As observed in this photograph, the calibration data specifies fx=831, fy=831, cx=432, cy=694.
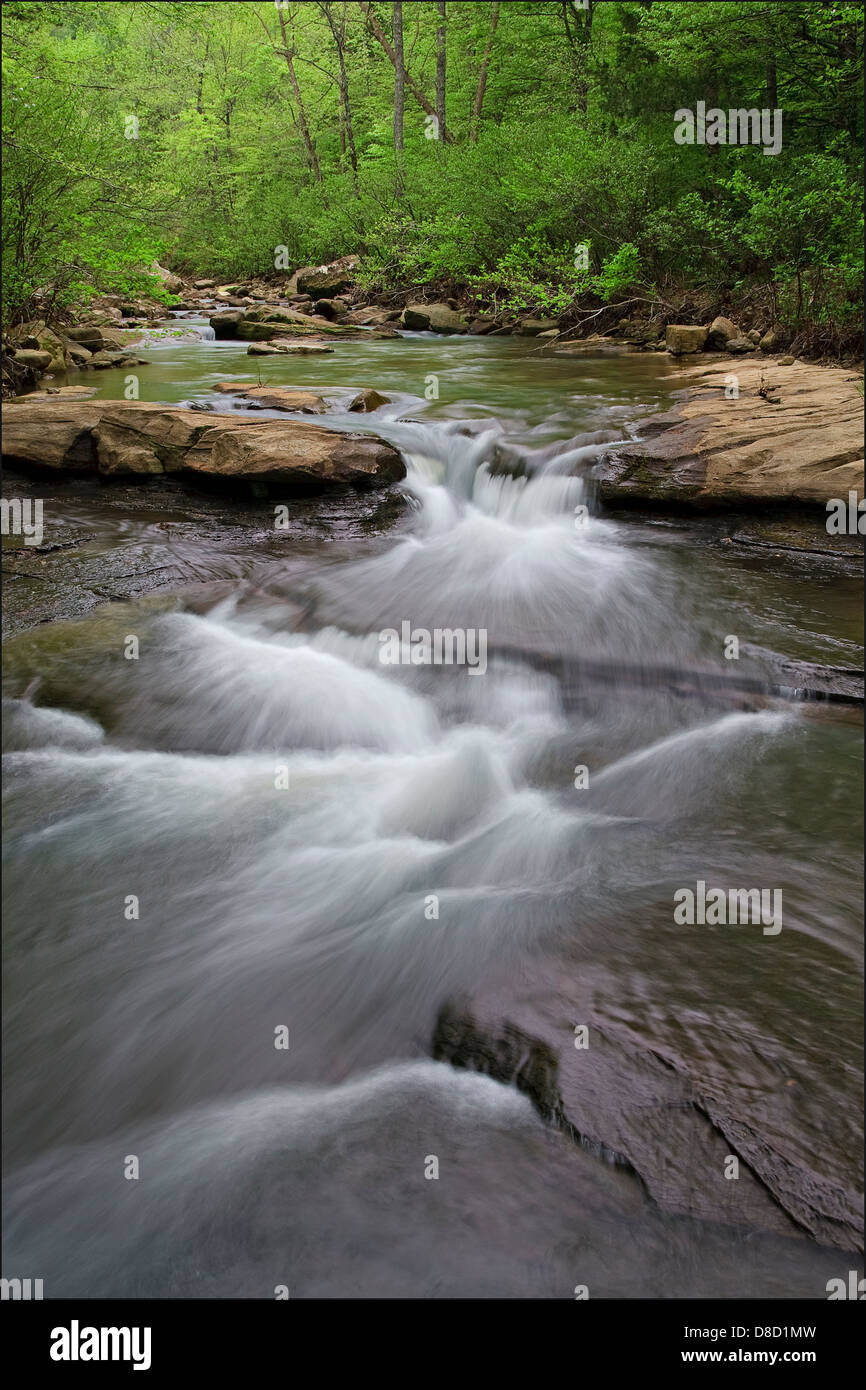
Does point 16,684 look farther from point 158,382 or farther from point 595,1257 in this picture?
point 158,382

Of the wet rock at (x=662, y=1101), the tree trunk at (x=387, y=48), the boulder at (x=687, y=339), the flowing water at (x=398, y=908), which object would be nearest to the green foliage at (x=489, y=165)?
the tree trunk at (x=387, y=48)

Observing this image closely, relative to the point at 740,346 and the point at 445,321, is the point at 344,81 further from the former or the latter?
the point at 740,346

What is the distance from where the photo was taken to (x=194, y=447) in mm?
7770

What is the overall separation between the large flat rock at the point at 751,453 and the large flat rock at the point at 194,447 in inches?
90.9

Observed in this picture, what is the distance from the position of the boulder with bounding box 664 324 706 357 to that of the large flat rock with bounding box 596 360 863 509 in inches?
194

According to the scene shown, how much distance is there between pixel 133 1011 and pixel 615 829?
2.20m

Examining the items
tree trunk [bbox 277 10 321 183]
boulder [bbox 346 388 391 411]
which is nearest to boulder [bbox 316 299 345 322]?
tree trunk [bbox 277 10 321 183]

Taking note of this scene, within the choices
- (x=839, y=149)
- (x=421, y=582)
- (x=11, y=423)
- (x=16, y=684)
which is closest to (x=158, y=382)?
(x=11, y=423)

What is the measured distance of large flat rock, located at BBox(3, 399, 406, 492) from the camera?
7539 millimetres

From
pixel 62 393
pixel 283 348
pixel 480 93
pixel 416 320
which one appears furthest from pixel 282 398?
pixel 480 93

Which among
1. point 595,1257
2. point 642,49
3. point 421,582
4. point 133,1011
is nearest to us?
point 595,1257

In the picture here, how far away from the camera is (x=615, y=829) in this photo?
390 cm

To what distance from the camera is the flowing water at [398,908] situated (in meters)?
2.24

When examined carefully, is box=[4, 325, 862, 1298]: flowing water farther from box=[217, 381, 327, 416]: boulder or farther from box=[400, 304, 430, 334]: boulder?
box=[400, 304, 430, 334]: boulder
